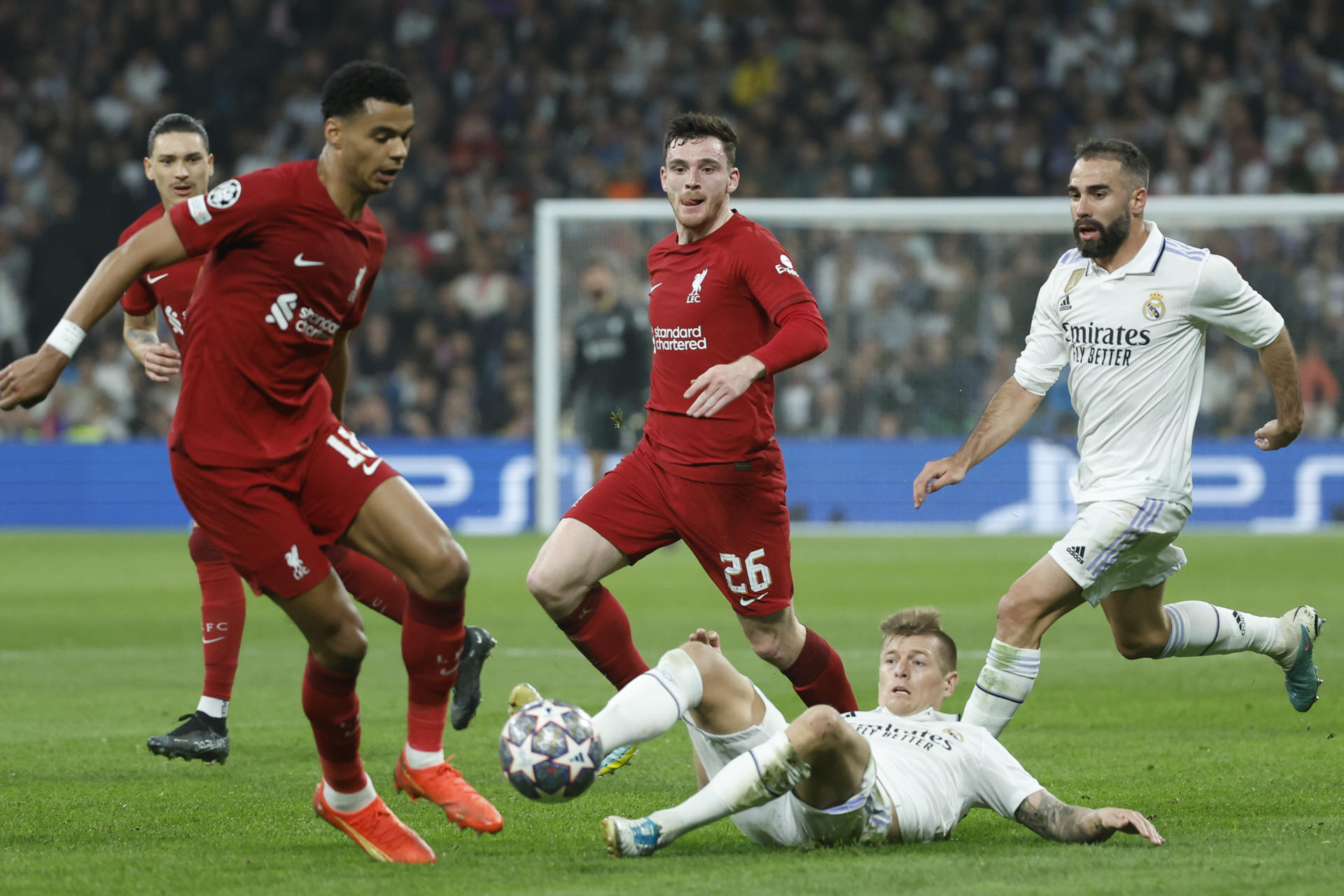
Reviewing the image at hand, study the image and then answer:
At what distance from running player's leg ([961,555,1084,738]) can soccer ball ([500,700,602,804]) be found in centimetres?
189

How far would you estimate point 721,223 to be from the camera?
19.4 ft

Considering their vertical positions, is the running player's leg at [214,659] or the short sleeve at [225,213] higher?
the short sleeve at [225,213]

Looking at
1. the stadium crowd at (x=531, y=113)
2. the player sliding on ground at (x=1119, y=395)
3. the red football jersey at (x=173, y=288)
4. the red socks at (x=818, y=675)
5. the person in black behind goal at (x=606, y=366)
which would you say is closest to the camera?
the player sliding on ground at (x=1119, y=395)

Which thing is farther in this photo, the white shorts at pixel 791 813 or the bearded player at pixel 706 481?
the bearded player at pixel 706 481

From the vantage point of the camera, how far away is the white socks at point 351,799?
15.5 feet

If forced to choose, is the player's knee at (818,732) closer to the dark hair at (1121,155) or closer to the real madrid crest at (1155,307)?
the real madrid crest at (1155,307)

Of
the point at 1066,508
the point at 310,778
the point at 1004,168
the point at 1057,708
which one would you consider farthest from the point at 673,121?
the point at 1004,168

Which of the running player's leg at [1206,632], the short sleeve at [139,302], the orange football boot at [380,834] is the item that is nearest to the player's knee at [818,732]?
the orange football boot at [380,834]

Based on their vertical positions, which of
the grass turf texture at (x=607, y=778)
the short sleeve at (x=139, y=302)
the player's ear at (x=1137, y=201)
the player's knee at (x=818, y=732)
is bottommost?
the grass turf texture at (x=607, y=778)

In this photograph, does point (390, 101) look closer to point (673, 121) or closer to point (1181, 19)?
point (673, 121)

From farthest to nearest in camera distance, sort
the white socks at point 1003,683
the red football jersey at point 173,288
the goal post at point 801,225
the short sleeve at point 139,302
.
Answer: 1. the goal post at point 801,225
2. the short sleeve at point 139,302
3. the red football jersey at point 173,288
4. the white socks at point 1003,683

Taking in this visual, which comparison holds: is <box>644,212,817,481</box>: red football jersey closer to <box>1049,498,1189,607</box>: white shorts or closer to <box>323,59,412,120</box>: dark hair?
<box>1049,498,1189,607</box>: white shorts

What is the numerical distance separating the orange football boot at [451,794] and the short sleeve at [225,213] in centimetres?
165

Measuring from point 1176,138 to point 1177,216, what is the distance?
5625mm
